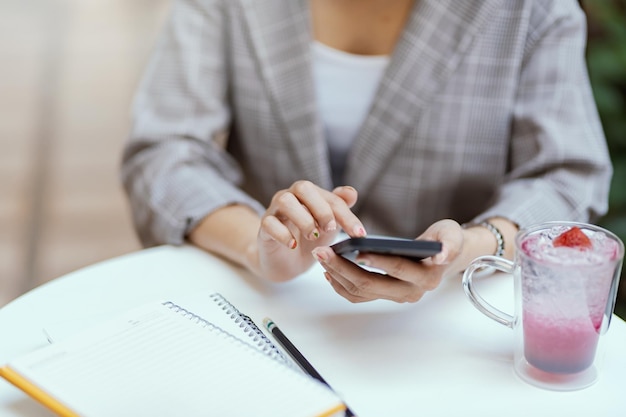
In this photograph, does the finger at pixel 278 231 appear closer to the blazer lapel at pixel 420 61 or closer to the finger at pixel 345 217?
the finger at pixel 345 217

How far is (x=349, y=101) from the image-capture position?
1.28 meters

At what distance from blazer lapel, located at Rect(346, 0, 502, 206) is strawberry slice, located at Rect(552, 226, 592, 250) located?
48 cm

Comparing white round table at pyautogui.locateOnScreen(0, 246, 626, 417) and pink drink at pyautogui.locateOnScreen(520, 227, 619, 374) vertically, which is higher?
pink drink at pyautogui.locateOnScreen(520, 227, 619, 374)

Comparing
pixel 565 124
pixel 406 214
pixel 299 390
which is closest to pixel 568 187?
pixel 565 124

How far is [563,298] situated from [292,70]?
65cm

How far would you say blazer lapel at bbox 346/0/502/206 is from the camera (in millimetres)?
1212

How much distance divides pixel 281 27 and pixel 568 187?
0.49 m

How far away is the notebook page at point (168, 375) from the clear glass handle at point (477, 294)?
0.72 ft

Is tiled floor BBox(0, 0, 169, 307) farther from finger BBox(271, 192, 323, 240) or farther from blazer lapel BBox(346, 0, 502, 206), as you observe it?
finger BBox(271, 192, 323, 240)

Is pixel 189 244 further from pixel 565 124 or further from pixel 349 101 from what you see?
pixel 565 124

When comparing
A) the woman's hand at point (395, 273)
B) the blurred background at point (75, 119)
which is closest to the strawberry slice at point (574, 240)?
the woman's hand at point (395, 273)

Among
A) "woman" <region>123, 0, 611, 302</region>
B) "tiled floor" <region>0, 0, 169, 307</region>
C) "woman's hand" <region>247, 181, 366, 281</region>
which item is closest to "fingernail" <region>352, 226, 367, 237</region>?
"woman's hand" <region>247, 181, 366, 281</region>

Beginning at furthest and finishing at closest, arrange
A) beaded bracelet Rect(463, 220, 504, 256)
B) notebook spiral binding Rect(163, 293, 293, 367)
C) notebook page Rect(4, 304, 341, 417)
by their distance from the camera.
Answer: beaded bracelet Rect(463, 220, 504, 256) → notebook spiral binding Rect(163, 293, 293, 367) → notebook page Rect(4, 304, 341, 417)

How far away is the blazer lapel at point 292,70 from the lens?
4.16 ft
